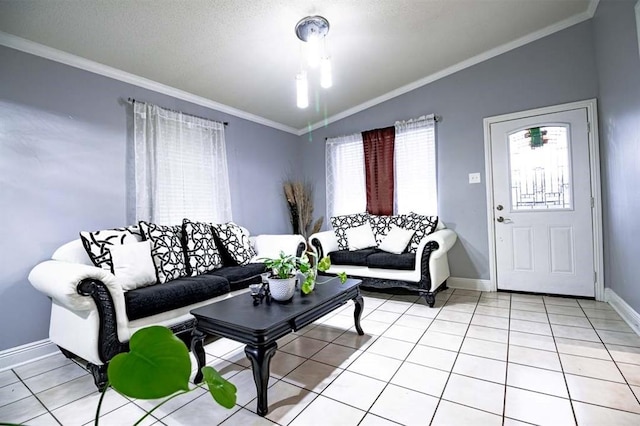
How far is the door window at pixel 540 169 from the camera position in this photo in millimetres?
3135

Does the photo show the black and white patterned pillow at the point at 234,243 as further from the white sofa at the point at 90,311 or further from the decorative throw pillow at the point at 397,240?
the decorative throw pillow at the point at 397,240

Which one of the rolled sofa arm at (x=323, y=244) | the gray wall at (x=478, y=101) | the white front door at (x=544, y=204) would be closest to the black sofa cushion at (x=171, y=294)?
the rolled sofa arm at (x=323, y=244)

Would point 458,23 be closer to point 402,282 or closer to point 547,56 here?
point 547,56

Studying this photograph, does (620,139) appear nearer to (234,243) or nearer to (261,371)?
(261,371)

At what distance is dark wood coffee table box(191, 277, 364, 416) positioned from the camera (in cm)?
152

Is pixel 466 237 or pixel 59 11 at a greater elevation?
pixel 59 11

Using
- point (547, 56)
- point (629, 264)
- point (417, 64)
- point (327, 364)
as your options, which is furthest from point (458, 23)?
point (327, 364)

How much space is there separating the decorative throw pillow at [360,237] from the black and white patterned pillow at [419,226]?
44 cm

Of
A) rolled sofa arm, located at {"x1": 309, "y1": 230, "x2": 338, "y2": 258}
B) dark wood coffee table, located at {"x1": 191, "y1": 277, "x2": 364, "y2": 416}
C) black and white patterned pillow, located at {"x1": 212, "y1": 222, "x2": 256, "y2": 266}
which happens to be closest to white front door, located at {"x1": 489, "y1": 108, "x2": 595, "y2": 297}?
rolled sofa arm, located at {"x1": 309, "y1": 230, "x2": 338, "y2": 258}

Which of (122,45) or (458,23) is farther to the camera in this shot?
(458,23)

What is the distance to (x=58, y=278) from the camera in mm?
1801

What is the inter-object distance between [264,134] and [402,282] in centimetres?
283

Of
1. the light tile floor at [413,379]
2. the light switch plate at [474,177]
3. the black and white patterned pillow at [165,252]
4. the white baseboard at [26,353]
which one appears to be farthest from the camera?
the light switch plate at [474,177]

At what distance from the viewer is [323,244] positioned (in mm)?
3748
